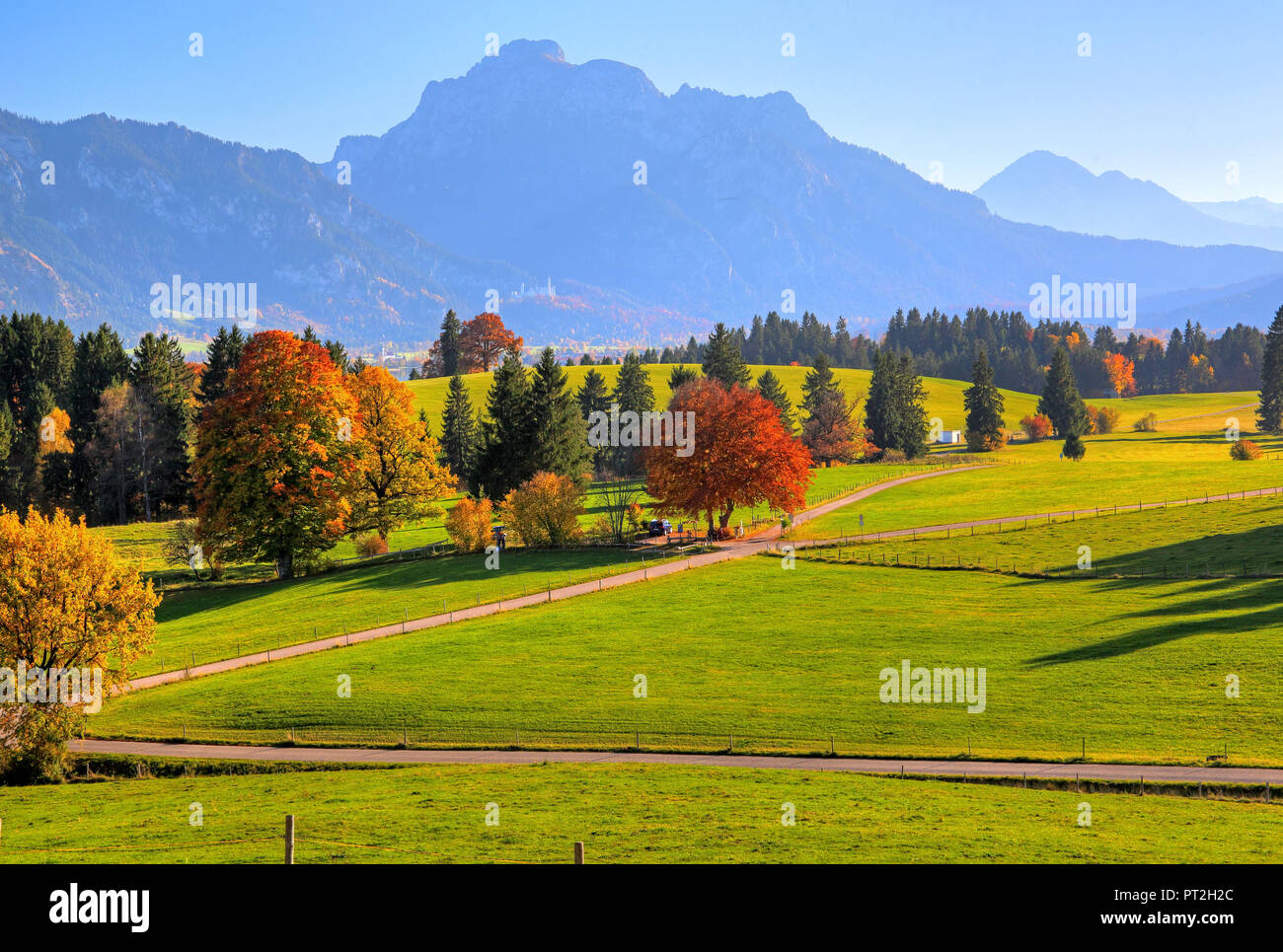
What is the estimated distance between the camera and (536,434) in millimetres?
94062

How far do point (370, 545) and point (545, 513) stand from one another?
16.2 meters

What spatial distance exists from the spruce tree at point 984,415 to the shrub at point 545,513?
99284 mm

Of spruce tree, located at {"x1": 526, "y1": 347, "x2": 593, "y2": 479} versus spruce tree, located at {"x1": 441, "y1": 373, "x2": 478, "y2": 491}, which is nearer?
spruce tree, located at {"x1": 526, "y1": 347, "x2": 593, "y2": 479}

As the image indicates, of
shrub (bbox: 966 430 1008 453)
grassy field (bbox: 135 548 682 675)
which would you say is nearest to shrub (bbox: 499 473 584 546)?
grassy field (bbox: 135 548 682 675)

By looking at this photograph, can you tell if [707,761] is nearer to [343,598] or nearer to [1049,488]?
[343,598]

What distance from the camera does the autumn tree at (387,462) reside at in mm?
84812

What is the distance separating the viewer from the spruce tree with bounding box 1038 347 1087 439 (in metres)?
177

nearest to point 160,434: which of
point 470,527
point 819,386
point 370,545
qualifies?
point 370,545

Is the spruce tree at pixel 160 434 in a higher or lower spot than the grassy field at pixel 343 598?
higher

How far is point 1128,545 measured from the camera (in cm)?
7256

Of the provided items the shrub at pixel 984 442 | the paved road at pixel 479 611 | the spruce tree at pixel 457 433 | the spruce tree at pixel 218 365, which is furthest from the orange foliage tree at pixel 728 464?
the shrub at pixel 984 442

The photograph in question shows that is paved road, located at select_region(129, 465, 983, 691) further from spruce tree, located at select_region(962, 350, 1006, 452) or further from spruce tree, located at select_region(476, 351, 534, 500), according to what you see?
spruce tree, located at select_region(962, 350, 1006, 452)

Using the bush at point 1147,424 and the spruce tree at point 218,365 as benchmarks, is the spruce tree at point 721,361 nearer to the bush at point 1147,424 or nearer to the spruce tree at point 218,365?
the spruce tree at point 218,365

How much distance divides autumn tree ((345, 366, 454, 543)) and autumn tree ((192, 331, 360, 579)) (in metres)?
9.31
